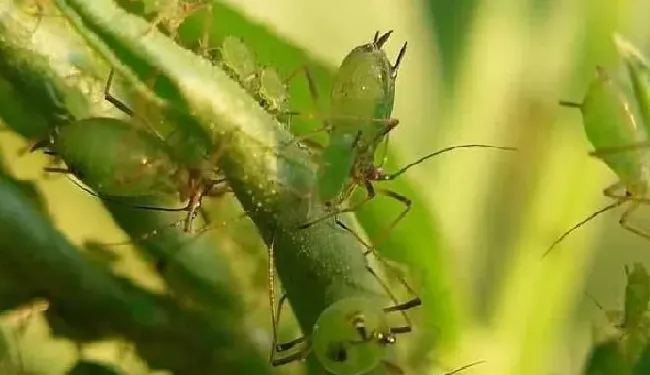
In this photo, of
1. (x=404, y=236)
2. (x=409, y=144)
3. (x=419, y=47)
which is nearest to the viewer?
(x=404, y=236)

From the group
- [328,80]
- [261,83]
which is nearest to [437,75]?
[328,80]

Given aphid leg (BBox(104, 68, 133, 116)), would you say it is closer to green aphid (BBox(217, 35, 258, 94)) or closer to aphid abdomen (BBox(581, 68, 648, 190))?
green aphid (BBox(217, 35, 258, 94))

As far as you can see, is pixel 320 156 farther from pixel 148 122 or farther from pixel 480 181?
pixel 480 181

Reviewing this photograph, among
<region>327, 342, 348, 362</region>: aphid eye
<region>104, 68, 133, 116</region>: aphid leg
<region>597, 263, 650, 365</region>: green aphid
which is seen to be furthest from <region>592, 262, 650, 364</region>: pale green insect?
<region>104, 68, 133, 116</region>: aphid leg

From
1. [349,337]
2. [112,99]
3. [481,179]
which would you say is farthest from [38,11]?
[481,179]

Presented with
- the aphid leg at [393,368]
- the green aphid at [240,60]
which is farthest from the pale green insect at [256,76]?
the aphid leg at [393,368]
